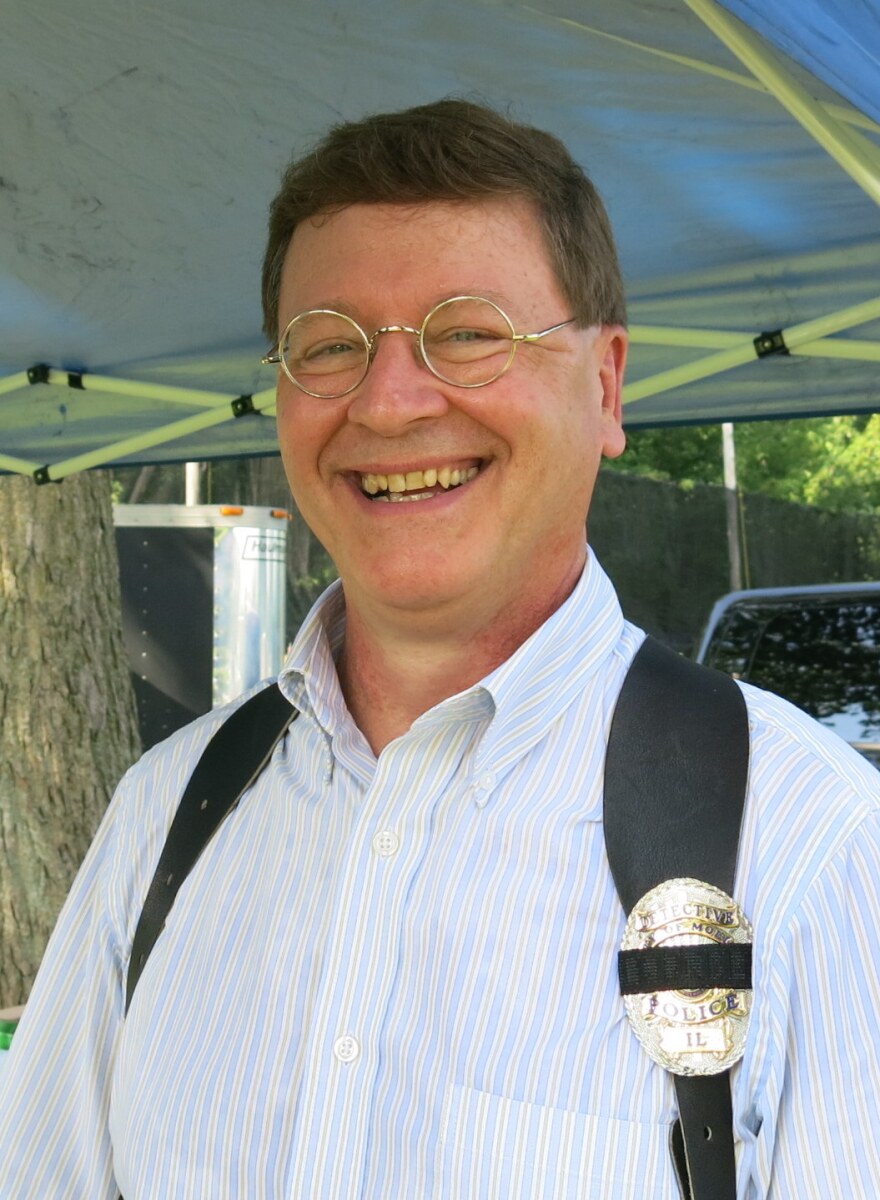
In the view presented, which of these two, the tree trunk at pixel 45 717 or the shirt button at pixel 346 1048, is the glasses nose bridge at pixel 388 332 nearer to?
the shirt button at pixel 346 1048

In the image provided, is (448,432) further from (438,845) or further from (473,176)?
(438,845)

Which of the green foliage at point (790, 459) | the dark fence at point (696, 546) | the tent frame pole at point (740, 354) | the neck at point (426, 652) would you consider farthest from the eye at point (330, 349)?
the green foliage at point (790, 459)

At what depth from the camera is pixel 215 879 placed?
1609 mm

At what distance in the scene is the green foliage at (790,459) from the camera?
59.0 ft

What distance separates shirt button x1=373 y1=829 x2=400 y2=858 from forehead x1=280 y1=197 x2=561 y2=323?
0.62 m

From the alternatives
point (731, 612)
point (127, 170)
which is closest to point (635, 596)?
point (731, 612)

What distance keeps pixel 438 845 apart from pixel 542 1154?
Result: 1.08ft

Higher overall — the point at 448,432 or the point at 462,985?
the point at 448,432

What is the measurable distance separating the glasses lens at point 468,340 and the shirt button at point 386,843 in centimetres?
53

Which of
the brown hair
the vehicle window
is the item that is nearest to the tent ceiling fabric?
the brown hair

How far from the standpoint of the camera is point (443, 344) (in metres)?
1.55

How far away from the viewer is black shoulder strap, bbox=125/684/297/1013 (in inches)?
64.7

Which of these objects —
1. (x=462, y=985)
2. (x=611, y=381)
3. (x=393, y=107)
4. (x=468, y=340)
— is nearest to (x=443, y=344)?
(x=468, y=340)

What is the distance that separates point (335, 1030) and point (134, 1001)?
1.22 ft
